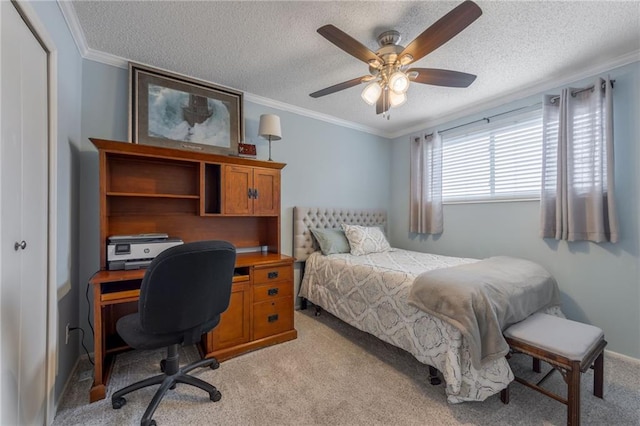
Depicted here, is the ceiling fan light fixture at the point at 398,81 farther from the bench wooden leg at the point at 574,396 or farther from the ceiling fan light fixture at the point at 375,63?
the bench wooden leg at the point at 574,396

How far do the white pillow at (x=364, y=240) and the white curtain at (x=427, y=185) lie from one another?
707 mm

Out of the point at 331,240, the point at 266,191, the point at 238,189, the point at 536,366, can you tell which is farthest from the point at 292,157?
the point at 536,366

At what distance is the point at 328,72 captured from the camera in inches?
96.5

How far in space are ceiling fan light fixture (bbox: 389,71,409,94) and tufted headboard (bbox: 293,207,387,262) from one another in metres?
1.84

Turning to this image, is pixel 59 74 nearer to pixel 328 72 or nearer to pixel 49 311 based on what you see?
pixel 49 311

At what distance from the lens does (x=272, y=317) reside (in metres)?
2.46

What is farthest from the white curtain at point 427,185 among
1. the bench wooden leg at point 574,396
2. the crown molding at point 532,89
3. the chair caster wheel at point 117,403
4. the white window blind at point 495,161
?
the chair caster wheel at point 117,403

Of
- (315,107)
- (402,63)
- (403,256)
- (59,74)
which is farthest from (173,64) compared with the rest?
(403,256)

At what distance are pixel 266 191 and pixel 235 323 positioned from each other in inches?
49.5

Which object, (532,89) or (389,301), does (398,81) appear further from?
(532,89)

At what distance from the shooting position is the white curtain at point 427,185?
3.59 meters

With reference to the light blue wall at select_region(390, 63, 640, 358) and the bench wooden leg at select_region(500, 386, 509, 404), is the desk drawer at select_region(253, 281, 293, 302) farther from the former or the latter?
the light blue wall at select_region(390, 63, 640, 358)

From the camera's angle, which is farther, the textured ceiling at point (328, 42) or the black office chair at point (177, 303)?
the textured ceiling at point (328, 42)

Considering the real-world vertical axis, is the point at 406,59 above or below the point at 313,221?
above
